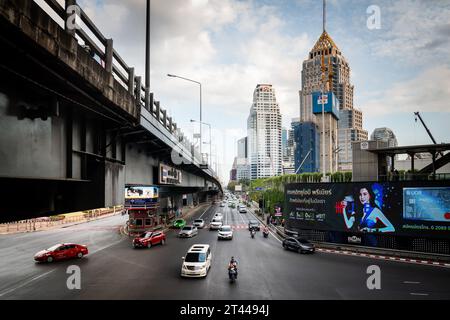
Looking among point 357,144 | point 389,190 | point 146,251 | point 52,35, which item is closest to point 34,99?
point 52,35

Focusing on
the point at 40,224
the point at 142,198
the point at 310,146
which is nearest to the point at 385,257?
the point at 142,198

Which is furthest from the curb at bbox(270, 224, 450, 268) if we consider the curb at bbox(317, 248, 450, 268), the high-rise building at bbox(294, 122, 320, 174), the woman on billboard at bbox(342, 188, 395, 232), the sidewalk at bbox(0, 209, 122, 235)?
the high-rise building at bbox(294, 122, 320, 174)

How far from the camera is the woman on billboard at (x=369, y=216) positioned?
2478 cm

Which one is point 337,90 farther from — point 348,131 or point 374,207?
point 374,207

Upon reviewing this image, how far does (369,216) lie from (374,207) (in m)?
0.92

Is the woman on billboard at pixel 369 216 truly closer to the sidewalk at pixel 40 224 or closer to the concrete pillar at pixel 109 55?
the concrete pillar at pixel 109 55

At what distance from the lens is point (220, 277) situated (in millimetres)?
18203

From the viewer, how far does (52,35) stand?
6.08m

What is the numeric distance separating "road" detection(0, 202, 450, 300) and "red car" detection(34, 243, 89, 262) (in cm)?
66

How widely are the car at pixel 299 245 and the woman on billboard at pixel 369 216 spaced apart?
409 centimetres

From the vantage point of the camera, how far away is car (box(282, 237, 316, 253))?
2581cm

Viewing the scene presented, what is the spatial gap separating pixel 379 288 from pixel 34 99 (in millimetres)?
18109

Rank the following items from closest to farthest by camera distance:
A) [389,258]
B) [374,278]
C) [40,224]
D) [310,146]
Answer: [374,278] < [389,258] < [40,224] < [310,146]

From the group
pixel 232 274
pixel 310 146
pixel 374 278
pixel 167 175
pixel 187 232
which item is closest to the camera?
pixel 232 274
